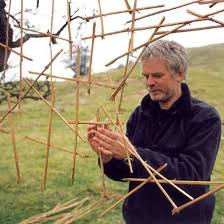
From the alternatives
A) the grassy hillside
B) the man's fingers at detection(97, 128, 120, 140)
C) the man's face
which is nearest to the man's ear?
the man's face

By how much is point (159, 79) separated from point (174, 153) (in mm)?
342

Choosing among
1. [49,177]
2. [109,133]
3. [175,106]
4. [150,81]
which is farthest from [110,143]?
[49,177]

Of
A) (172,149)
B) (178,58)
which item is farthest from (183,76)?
(172,149)

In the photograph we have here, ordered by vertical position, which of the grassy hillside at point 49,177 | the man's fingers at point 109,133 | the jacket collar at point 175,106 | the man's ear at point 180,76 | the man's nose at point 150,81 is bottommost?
the grassy hillside at point 49,177

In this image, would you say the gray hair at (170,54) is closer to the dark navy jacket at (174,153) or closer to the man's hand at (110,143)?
the dark navy jacket at (174,153)

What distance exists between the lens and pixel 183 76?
2547 millimetres

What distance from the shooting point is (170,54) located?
97.5 inches

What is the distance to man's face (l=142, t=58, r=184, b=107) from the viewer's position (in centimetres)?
243

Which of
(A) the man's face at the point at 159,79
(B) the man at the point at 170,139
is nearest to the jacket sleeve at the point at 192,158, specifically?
(B) the man at the point at 170,139

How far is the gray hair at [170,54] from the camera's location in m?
2.45

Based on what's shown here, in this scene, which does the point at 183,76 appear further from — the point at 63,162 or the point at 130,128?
the point at 63,162

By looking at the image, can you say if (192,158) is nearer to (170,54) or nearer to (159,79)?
(159,79)

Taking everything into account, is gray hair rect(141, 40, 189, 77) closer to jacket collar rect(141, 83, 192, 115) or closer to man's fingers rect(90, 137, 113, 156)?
jacket collar rect(141, 83, 192, 115)

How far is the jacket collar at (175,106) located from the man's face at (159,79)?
0.07 meters
